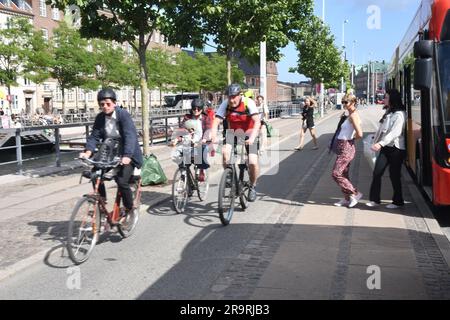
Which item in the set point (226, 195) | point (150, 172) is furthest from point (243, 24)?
point (226, 195)

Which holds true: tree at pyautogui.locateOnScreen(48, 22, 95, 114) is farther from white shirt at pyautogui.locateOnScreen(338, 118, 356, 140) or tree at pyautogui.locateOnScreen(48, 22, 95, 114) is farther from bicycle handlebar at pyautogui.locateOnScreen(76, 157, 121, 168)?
bicycle handlebar at pyautogui.locateOnScreen(76, 157, 121, 168)

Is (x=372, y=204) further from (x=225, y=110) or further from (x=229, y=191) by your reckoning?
(x=225, y=110)

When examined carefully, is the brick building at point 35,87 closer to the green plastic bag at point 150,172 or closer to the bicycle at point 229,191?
the green plastic bag at point 150,172

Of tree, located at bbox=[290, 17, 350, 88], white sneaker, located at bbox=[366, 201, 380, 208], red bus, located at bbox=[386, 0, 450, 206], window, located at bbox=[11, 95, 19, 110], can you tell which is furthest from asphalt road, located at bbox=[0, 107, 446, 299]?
window, located at bbox=[11, 95, 19, 110]

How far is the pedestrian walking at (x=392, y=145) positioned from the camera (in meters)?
7.80

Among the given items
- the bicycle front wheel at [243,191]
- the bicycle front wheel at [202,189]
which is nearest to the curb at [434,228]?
the bicycle front wheel at [243,191]

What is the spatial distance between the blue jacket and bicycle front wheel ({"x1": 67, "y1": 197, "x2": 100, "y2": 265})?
0.72 meters

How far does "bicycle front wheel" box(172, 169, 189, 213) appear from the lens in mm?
7926

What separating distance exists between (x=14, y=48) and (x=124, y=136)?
39416 millimetres

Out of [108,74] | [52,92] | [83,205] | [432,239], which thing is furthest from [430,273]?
[52,92]

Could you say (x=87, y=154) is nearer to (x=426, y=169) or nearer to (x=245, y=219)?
(x=245, y=219)

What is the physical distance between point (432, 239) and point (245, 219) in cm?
239

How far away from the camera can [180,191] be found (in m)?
8.04

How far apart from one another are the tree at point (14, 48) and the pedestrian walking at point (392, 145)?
38.5 m
